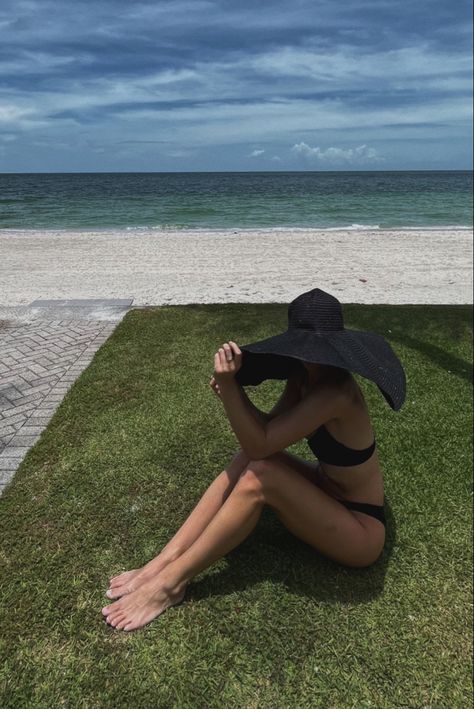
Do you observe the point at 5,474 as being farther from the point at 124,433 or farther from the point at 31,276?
the point at 31,276

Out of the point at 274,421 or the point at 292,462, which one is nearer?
the point at 274,421

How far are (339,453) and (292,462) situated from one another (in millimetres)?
360

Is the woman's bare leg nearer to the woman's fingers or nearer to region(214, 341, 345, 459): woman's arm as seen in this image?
region(214, 341, 345, 459): woman's arm

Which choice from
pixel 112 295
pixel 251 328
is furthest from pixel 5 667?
pixel 112 295

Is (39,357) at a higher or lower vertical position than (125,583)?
higher

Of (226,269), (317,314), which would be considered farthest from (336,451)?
(226,269)

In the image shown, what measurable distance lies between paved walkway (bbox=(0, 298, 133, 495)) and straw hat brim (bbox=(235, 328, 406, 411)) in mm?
2300

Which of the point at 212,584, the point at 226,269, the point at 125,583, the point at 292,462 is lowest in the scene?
the point at 212,584

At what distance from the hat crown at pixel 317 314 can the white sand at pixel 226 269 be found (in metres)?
2.98

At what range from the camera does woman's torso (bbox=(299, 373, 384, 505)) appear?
261 centimetres

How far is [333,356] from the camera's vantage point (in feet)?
7.82

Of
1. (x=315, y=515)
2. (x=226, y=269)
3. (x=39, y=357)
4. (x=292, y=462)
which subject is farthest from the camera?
(x=226, y=269)

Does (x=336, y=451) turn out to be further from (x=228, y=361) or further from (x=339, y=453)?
(x=228, y=361)

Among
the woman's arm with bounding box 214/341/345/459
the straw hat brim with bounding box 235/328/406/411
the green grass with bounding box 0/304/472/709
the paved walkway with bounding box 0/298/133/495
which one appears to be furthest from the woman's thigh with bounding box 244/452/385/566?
the paved walkway with bounding box 0/298/133/495
